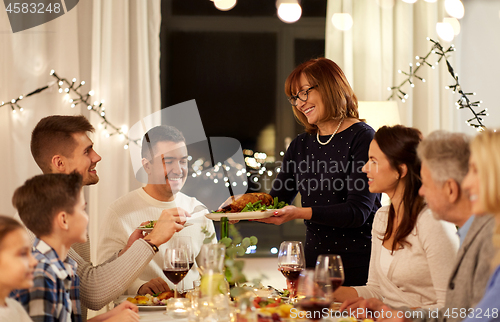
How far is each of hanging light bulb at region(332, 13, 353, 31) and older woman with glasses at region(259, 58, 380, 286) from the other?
66.4 inches

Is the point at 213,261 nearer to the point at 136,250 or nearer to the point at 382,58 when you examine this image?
the point at 136,250

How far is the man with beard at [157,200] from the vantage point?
7.84 feet

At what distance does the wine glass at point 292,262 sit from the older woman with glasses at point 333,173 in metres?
0.38

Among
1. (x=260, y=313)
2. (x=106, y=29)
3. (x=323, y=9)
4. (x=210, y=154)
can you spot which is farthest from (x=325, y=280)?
(x=323, y=9)

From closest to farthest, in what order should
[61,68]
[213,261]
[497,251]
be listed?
[497,251] < [213,261] < [61,68]

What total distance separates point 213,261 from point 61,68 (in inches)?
109

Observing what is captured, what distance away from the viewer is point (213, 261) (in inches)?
57.9

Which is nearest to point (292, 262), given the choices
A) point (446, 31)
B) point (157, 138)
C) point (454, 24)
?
point (157, 138)

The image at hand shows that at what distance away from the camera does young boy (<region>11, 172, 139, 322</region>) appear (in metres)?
1.43

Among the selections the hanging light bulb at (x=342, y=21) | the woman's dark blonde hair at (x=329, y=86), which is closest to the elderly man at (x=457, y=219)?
the woman's dark blonde hair at (x=329, y=86)

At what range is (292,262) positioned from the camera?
1.76m

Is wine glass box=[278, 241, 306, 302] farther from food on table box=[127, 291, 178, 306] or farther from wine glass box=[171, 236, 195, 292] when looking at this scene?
food on table box=[127, 291, 178, 306]

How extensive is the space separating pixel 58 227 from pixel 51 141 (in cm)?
73

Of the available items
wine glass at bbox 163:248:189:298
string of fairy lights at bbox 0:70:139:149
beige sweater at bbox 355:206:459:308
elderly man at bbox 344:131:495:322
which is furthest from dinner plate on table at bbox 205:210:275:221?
string of fairy lights at bbox 0:70:139:149
